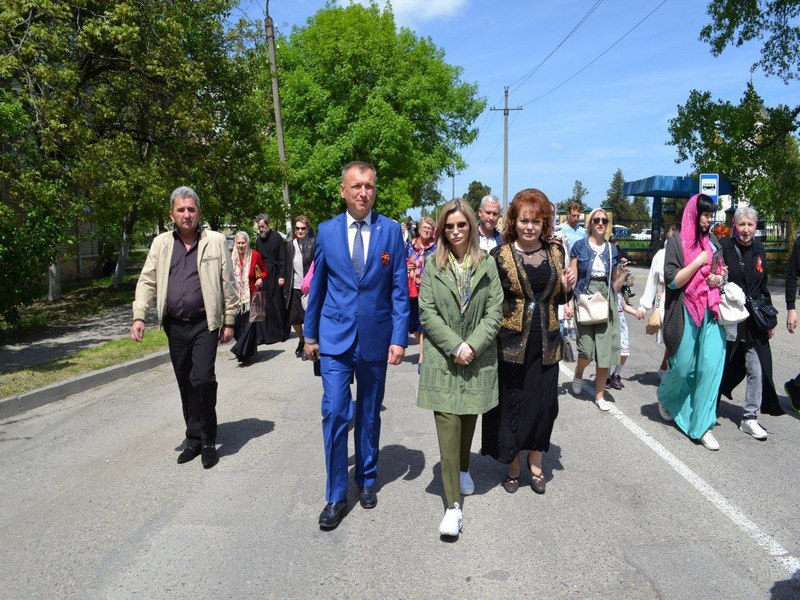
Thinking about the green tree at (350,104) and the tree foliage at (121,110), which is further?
the green tree at (350,104)

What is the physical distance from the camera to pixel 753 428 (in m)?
5.46

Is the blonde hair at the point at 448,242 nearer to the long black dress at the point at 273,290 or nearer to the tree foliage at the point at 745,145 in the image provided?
the long black dress at the point at 273,290

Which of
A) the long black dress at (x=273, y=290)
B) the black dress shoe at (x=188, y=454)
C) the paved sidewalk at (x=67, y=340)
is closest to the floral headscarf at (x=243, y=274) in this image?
the long black dress at (x=273, y=290)

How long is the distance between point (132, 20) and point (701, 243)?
11.3m

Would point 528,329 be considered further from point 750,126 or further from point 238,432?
point 750,126

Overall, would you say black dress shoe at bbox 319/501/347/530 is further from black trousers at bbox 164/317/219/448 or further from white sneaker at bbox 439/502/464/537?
black trousers at bbox 164/317/219/448

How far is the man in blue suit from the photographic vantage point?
395 cm

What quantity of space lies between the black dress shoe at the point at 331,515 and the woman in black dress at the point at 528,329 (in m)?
1.06

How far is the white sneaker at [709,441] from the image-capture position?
16.9 ft

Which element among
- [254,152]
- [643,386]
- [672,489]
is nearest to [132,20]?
[254,152]

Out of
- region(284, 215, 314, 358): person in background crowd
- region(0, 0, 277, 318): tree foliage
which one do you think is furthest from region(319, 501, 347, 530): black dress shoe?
region(0, 0, 277, 318): tree foliage

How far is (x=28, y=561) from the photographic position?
3531 millimetres

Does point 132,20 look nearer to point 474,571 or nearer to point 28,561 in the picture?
point 28,561

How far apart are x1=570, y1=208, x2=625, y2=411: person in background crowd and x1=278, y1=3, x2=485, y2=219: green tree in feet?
68.2
